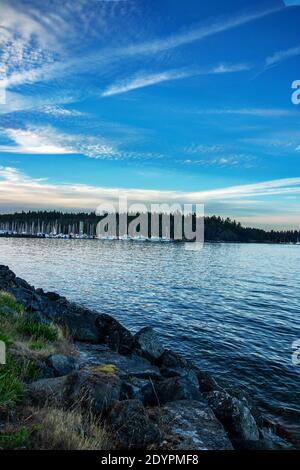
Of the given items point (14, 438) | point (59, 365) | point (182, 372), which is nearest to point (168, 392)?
point (59, 365)

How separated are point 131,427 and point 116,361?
21.9 feet

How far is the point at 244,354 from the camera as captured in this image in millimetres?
17469

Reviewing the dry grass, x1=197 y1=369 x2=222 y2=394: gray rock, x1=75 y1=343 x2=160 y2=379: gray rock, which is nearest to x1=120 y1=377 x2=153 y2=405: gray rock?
the dry grass

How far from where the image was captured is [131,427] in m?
5.80

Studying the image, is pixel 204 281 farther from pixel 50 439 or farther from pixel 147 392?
pixel 50 439

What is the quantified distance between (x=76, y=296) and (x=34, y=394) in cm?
2486

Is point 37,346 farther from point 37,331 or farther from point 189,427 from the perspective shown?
point 189,427

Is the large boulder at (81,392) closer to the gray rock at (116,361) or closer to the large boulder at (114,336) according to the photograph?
the gray rock at (116,361)

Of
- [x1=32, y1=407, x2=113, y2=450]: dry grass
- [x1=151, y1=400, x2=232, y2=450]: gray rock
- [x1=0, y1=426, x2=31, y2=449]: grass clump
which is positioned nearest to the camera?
[x1=0, y1=426, x2=31, y2=449]: grass clump

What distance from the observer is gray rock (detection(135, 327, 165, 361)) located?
14.4 metres

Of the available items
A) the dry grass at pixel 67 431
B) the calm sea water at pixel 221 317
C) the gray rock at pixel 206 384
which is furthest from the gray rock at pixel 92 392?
the calm sea water at pixel 221 317

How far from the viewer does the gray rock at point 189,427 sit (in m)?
6.26

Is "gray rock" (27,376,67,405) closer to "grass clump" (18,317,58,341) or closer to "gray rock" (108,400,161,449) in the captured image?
"gray rock" (108,400,161,449)

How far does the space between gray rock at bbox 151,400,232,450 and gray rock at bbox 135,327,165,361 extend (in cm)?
648
